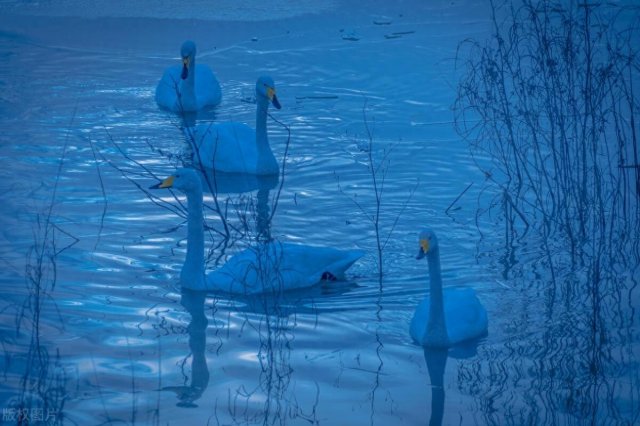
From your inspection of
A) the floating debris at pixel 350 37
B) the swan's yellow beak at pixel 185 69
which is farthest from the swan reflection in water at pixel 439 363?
the floating debris at pixel 350 37

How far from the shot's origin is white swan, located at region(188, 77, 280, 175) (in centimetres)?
1002

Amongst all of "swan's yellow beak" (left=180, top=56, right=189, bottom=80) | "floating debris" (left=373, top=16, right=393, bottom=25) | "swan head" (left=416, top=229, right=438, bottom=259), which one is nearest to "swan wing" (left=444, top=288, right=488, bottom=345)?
"swan head" (left=416, top=229, right=438, bottom=259)

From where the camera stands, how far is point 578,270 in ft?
23.9

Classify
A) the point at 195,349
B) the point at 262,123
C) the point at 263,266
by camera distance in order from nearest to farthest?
the point at 195,349 < the point at 263,266 < the point at 262,123

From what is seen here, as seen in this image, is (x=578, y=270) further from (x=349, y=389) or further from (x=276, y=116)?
(x=276, y=116)

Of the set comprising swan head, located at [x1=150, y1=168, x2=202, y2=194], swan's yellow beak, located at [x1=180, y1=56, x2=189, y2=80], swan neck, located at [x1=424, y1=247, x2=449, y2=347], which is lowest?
swan neck, located at [x1=424, y1=247, x2=449, y2=347]

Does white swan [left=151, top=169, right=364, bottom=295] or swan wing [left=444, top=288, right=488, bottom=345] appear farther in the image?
white swan [left=151, top=169, right=364, bottom=295]

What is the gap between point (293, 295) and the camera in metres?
7.14

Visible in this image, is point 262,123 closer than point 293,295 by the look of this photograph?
No

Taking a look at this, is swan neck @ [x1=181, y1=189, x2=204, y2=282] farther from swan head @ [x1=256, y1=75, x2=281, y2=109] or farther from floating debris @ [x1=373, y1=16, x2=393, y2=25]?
floating debris @ [x1=373, y1=16, x2=393, y2=25]

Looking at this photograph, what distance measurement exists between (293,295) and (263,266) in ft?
0.94

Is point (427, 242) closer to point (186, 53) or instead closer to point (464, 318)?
point (464, 318)

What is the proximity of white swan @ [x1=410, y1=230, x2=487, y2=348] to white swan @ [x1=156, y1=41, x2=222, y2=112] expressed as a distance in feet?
19.1

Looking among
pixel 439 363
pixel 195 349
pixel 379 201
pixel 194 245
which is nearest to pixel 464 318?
pixel 439 363
